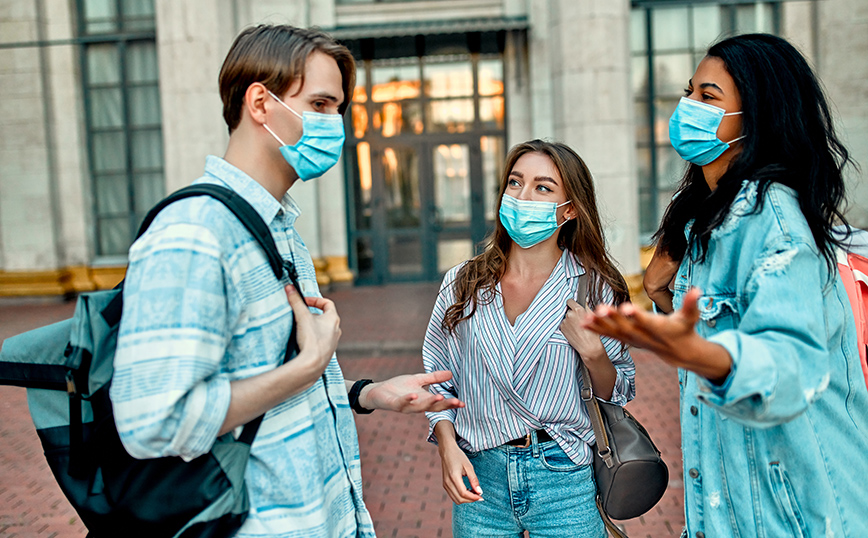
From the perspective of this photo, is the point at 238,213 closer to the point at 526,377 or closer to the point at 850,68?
the point at 526,377

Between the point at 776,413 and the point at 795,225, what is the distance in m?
0.45

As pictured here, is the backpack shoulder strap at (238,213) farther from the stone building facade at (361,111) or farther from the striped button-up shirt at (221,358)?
the stone building facade at (361,111)

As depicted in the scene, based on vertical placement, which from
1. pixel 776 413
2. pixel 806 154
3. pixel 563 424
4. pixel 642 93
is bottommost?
pixel 563 424

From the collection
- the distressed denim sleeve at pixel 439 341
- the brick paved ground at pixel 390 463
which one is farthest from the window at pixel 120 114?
the distressed denim sleeve at pixel 439 341

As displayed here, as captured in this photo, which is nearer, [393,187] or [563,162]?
[563,162]

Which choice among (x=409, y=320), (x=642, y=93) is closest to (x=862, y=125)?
(x=642, y=93)

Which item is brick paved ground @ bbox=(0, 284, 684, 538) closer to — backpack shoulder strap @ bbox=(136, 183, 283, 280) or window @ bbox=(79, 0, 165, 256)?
backpack shoulder strap @ bbox=(136, 183, 283, 280)

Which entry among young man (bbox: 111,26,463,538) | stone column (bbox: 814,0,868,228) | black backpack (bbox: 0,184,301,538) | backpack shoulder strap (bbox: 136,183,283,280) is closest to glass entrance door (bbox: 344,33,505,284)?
stone column (bbox: 814,0,868,228)

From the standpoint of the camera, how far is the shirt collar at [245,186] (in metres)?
1.61

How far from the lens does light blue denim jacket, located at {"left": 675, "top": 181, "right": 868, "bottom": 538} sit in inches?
55.2

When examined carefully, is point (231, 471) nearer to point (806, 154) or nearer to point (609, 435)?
point (609, 435)

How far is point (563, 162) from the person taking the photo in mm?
2529

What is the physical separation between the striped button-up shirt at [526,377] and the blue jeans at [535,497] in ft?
0.17

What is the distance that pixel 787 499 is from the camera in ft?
5.32
